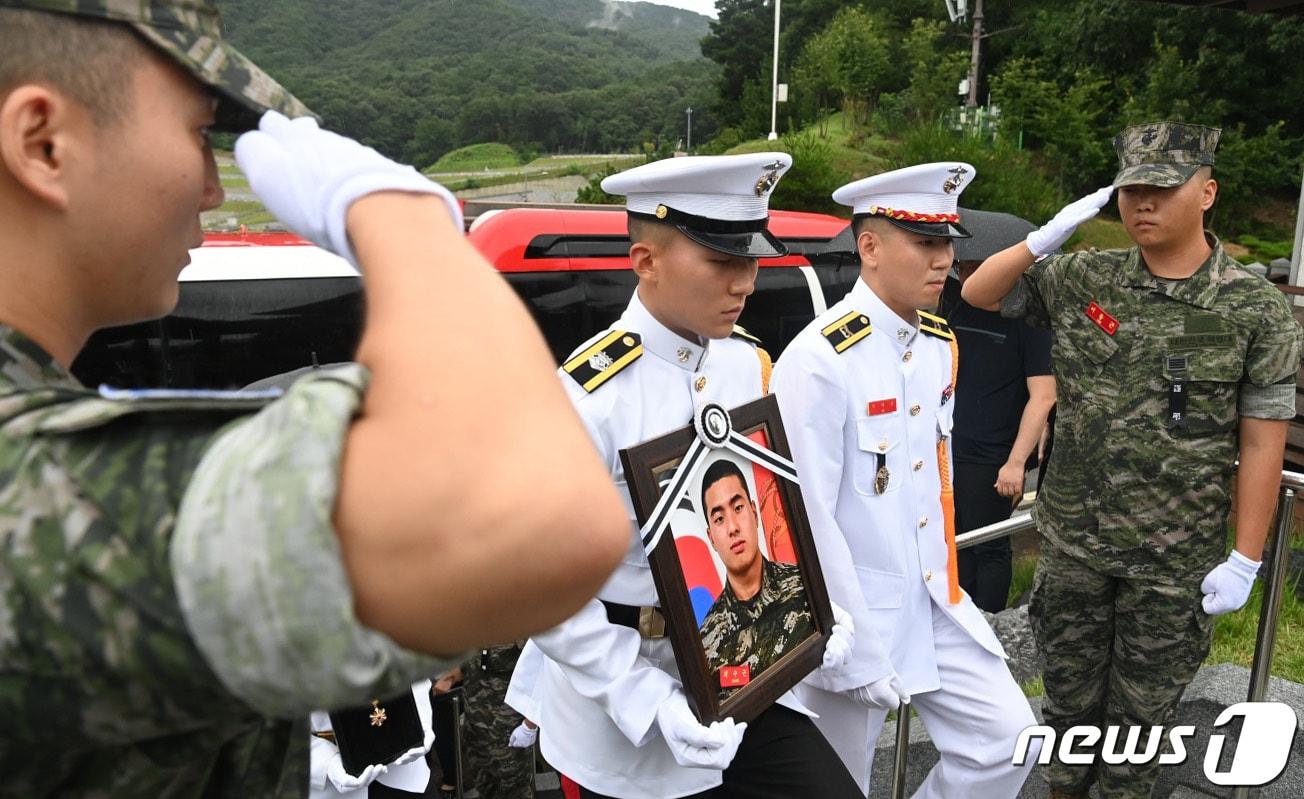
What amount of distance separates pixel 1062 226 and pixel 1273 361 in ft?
2.79

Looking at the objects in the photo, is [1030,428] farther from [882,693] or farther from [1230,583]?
[882,693]

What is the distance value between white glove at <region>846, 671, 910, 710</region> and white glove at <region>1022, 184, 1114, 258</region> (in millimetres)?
1765

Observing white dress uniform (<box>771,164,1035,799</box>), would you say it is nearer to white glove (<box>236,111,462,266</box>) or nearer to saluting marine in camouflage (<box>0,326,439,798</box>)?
white glove (<box>236,111,462,266</box>)

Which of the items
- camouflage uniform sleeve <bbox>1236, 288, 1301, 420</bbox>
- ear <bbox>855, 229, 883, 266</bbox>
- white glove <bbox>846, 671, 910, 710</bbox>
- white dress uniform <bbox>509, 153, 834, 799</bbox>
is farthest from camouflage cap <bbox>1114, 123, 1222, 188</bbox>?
white glove <bbox>846, 671, 910, 710</bbox>

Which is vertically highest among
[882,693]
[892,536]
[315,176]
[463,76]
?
[463,76]

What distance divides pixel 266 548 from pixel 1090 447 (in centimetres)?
342

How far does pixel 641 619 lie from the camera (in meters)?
2.30

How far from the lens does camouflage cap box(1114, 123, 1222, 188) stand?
3281 mm

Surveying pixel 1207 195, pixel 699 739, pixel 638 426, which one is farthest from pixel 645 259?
pixel 1207 195

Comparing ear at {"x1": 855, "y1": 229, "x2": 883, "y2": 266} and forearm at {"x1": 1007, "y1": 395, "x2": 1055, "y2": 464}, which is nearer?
ear at {"x1": 855, "y1": 229, "x2": 883, "y2": 266}

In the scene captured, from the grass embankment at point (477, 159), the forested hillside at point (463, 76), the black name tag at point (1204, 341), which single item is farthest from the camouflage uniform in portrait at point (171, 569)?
the grass embankment at point (477, 159)

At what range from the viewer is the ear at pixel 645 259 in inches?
102

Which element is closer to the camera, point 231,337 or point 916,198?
point 916,198

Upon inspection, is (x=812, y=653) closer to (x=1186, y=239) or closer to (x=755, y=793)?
(x=755, y=793)
